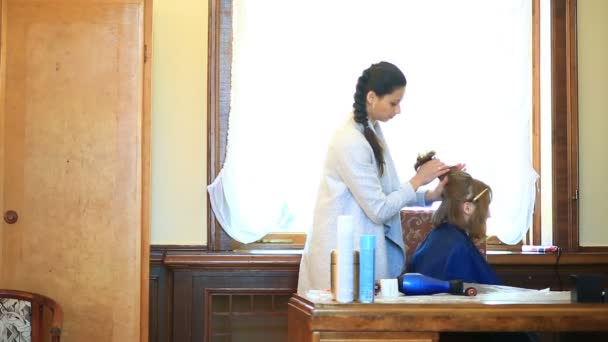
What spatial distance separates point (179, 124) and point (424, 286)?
1.97 meters

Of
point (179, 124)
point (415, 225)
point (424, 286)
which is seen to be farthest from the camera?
point (179, 124)

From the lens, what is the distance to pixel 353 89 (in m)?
4.68

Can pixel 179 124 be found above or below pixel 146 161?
above

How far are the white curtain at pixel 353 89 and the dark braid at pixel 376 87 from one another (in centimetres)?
99

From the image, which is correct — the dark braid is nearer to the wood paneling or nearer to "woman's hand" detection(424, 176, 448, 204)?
"woman's hand" detection(424, 176, 448, 204)

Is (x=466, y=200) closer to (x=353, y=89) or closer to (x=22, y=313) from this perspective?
(x=353, y=89)

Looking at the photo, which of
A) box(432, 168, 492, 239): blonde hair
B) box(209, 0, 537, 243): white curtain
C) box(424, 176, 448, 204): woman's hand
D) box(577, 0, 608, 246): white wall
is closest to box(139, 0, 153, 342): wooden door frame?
box(209, 0, 537, 243): white curtain

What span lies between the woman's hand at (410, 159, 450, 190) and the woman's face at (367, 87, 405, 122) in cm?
24

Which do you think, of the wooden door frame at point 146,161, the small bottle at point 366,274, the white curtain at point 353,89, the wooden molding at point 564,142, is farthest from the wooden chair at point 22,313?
the wooden molding at point 564,142

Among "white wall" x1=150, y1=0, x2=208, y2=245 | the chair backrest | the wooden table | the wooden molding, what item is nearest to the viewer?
the wooden table

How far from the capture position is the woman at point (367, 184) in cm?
356

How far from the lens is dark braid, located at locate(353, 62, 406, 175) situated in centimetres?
360

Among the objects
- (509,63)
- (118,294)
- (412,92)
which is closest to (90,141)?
(118,294)

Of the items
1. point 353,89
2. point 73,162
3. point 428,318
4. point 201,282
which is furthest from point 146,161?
point 428,318
